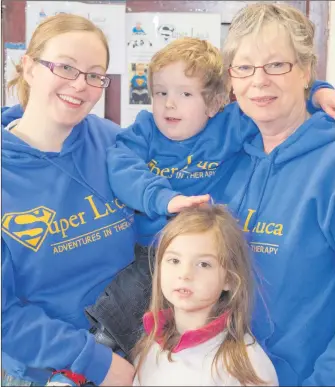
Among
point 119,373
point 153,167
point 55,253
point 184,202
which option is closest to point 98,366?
point 119,373

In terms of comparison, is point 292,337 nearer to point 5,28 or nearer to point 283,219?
point 283,219

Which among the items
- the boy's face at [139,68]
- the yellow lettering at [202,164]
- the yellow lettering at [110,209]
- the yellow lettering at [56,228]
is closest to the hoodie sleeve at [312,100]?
the yellow lettering at [202,164]

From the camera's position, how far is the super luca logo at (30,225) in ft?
3.48

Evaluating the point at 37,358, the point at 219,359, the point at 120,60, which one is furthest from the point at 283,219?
the point at 120,60

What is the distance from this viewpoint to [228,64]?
3.73 feet

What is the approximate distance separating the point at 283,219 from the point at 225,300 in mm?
176

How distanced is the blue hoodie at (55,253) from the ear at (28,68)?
13 centimetres

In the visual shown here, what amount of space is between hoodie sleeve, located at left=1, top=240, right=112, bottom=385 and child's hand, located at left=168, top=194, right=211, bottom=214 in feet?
0.89

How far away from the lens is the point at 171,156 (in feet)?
4.11

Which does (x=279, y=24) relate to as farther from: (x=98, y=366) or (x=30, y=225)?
(x=98, y=366)

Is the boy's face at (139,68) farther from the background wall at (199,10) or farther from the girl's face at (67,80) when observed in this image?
the girl's face at (67,80)

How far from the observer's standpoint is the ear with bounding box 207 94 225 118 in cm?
126

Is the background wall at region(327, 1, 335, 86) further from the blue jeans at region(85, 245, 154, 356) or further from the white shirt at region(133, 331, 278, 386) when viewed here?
the white shirt at region(133, 331, 278, 386)

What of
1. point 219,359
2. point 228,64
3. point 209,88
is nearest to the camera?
point 219,359
